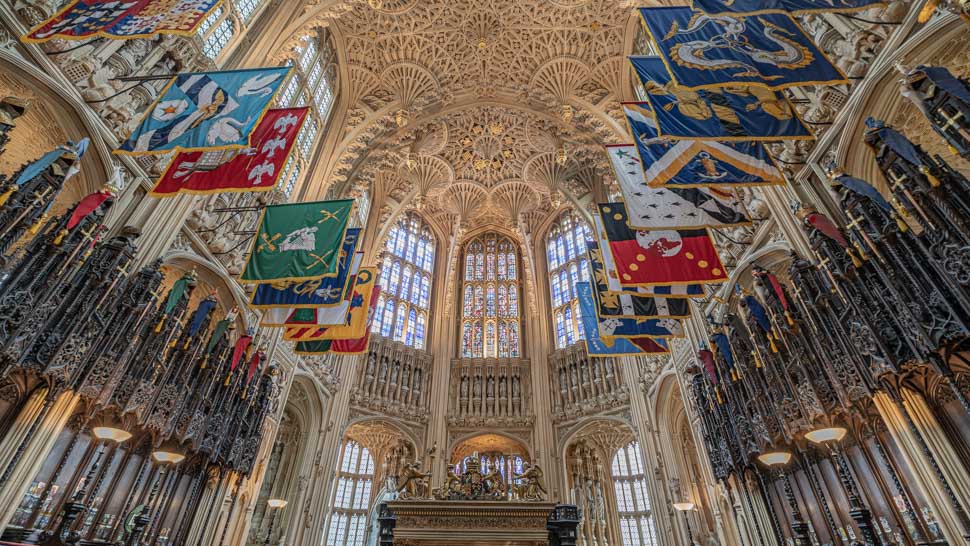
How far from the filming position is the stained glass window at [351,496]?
21.0 m

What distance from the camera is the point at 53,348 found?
7.90m

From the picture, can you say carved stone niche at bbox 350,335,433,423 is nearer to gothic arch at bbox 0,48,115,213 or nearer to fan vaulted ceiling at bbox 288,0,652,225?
fan vaulted ceiling at bbox 288,0,652,225

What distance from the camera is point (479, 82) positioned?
23.8 meters

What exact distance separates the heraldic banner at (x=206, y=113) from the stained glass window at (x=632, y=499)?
20578mm

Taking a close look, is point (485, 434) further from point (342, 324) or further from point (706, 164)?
point (706, 164)

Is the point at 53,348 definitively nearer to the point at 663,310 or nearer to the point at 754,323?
the point at 663,310

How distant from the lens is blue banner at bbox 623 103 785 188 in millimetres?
8789

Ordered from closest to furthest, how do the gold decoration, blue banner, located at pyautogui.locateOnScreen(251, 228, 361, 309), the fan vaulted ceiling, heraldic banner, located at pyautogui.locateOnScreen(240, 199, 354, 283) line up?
heraldic banner, located at pyautogui.locateOnScreen(240, 199, 354, 283), blue banner, located at pyautogui.locateOnScreen(251, 228, 361, 309), the fan vaulted ceiling, the gold decoration

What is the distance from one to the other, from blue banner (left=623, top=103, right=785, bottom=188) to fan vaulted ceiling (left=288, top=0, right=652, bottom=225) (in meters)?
10.3

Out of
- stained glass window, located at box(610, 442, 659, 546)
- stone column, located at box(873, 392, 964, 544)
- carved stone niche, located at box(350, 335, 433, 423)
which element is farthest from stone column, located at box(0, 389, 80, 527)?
stained glass window, located at box(610, 442, 659, 546)

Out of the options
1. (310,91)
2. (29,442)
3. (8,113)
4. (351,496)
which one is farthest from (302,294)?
(351,496)

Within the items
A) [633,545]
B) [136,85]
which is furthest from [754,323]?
[136,85]

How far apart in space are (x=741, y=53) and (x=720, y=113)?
1.18 m

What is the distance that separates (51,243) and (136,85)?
4.29 metres
